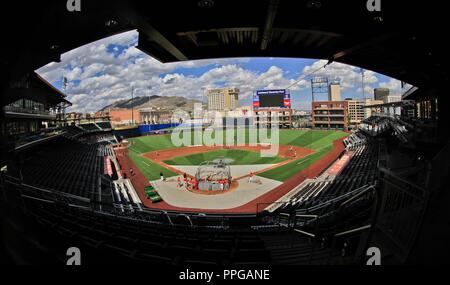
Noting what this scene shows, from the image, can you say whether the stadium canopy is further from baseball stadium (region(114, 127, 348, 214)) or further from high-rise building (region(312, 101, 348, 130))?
high-rise building (region(312, 101, 348, 130))

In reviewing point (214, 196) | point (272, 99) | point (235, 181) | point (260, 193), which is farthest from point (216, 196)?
point (272, 99)

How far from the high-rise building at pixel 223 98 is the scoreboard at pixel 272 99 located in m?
88.4

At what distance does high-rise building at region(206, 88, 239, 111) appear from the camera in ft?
502

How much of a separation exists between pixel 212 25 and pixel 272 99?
191ft

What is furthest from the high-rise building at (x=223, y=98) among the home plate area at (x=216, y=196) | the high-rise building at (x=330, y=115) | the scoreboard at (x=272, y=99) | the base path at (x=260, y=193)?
the home plate area at (x=216, y=196)

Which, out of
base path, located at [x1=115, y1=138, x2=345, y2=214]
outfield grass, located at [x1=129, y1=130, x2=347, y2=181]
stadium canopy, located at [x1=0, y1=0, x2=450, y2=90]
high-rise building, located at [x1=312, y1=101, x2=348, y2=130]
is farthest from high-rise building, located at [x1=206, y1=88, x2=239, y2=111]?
stadium canopy, located at [x1=0, y1=0, x2=450, y2=90]

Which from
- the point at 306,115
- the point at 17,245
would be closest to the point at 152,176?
the point at 17,245

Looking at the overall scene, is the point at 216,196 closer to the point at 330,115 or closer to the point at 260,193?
the point at 260,193

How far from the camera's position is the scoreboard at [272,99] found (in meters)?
58.4

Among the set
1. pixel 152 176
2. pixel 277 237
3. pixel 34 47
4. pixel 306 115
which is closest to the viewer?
pixel 34 47

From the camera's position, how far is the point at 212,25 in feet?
12.2

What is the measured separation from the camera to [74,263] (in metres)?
2.78

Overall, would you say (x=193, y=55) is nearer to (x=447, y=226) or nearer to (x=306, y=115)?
(x=447, y=226)
